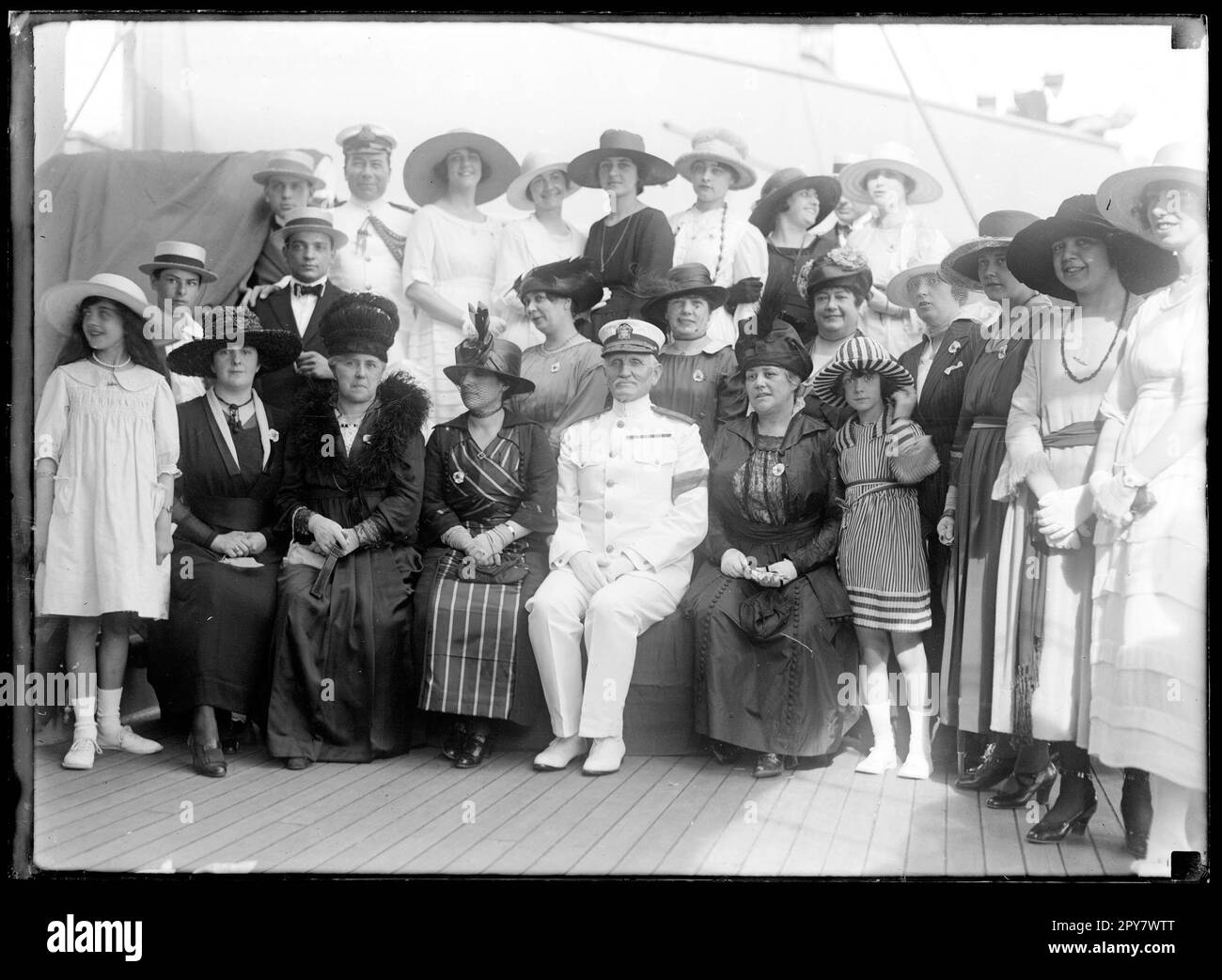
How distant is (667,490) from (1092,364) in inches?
73.6

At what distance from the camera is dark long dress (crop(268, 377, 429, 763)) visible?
5691 millimetres

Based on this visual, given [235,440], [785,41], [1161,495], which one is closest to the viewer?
[1161,495]

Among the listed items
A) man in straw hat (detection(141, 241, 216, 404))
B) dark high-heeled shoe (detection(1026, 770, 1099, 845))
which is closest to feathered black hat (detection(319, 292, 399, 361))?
man in straw hat (detection(141, 241, 216, 404))

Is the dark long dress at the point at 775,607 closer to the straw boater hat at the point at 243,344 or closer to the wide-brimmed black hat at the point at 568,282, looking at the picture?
the wide-brimmed black hat at the point at 568,282

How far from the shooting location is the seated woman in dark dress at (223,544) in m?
5.71

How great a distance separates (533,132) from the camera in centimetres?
562

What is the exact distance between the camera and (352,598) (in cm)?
575

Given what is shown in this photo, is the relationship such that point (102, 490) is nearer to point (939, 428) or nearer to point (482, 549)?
point (482, 549)

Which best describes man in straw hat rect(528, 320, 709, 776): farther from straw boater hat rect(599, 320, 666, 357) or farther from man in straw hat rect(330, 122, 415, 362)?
man in straw hat rect(330, 122, 415, 362)

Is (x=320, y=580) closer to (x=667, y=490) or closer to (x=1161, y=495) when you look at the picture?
(x=667, y=490)

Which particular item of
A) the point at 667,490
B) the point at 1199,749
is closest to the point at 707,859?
the point at 667,490

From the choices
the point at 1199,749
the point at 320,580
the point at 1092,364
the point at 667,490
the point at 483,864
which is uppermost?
the point at 1092,364

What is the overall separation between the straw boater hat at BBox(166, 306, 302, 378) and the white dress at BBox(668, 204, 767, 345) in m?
1.86

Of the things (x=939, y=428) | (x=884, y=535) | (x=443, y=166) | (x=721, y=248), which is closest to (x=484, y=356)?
(x=443, y=166)
